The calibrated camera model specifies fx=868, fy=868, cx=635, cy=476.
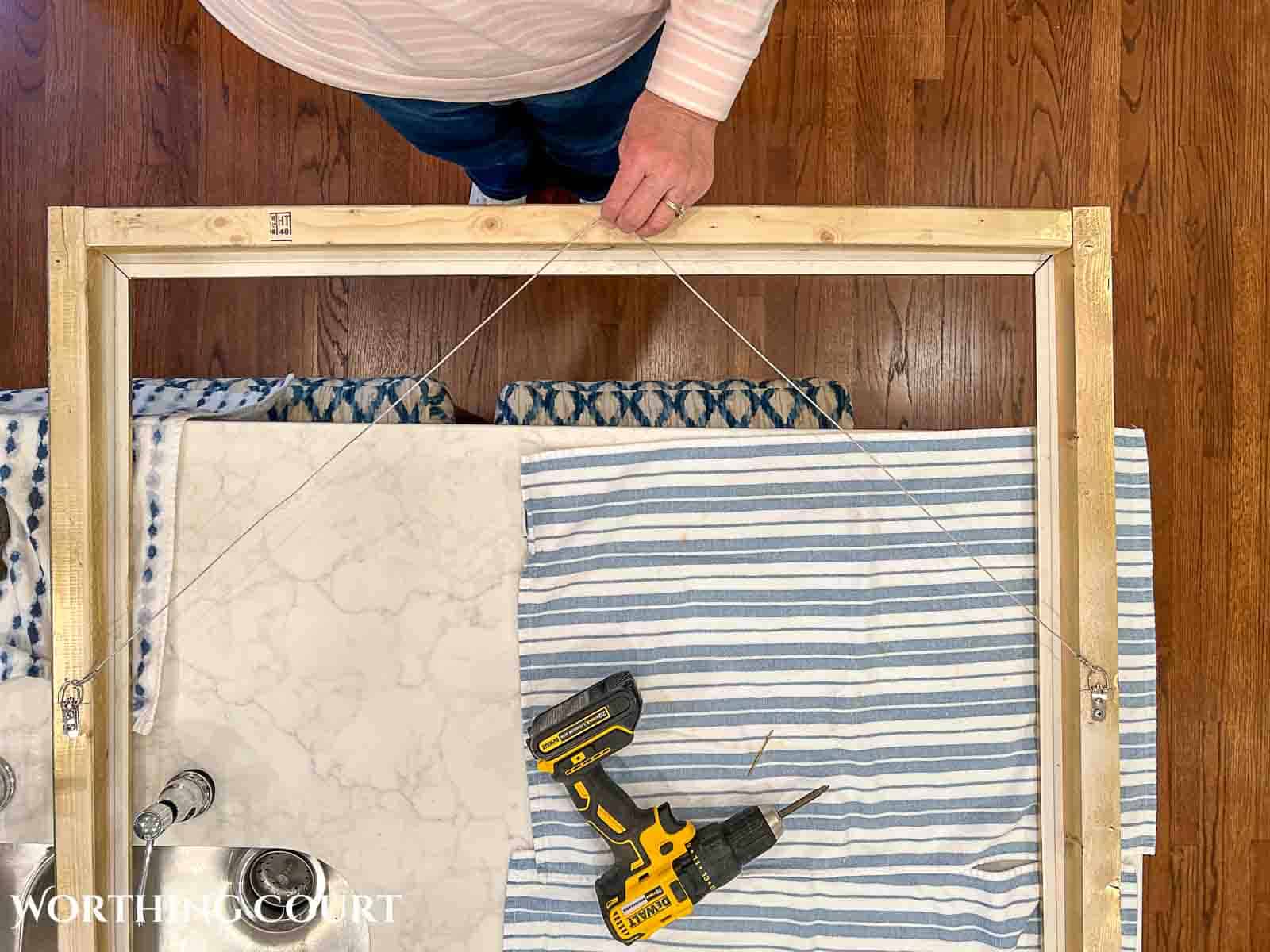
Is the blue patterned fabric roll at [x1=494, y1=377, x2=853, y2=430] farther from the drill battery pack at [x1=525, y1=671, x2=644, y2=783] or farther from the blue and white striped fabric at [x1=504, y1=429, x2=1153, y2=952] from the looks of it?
the drill battery pack at [x1=525, y1=671, x2=644, y2=783]

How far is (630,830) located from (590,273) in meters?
0.53

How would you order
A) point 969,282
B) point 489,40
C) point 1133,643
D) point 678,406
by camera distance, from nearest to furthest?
point 489,40, point 1133,643, point 678,406, point 969,282

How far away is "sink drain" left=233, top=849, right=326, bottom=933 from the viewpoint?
0.92 m

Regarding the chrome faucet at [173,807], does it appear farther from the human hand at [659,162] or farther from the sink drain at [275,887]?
the human hand at [659,162]

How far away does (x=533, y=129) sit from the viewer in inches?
39.0

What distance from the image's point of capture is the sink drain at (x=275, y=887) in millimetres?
919

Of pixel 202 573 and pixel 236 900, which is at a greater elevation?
pixel 202 573

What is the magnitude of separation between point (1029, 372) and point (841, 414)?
61 cm

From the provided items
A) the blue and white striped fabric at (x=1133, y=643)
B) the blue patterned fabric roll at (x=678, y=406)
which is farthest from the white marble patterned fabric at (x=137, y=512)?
the blue and white striped fabric at (x=1133, y=643)

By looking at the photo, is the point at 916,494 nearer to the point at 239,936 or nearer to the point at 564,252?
the point at 564,252

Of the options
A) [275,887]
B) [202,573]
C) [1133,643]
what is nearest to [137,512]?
[202,573]

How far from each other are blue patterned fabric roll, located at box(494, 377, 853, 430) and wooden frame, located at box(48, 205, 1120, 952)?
0.24 metres

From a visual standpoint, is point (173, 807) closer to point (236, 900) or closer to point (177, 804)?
point (177, 804)

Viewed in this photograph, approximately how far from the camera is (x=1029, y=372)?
4.81ft
